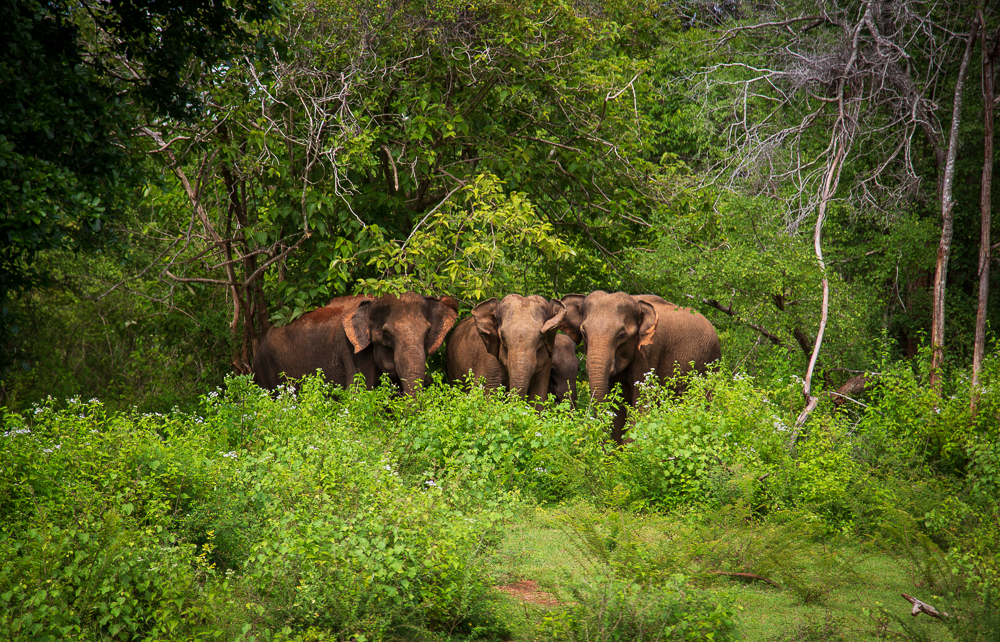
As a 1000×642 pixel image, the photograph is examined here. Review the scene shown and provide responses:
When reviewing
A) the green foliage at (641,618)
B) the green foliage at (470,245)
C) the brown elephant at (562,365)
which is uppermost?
the green foliage at (470,245)

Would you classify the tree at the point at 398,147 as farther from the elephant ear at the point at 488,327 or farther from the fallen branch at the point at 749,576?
the fallen branch at the point at 749,576

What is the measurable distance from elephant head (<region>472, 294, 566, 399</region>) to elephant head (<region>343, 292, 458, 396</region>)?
36.3 inches

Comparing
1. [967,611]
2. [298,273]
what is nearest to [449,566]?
[967,611]

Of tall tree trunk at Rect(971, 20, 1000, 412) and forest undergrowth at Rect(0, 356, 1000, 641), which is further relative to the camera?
tall tree trunk at Rect(971, 20, 1000, 412)

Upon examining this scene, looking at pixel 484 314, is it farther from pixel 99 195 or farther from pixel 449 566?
pixel 449 566

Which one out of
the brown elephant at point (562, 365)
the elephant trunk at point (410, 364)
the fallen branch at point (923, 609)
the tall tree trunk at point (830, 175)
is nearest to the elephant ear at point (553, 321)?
the brown elephant at point (562, 365)

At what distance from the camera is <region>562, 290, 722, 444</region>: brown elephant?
1102cm

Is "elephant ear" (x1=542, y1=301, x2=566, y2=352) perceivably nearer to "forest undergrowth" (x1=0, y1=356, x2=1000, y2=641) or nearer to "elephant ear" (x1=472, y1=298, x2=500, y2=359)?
"elephant ear" (x1=472, y1=298, x2=500, y2=359)

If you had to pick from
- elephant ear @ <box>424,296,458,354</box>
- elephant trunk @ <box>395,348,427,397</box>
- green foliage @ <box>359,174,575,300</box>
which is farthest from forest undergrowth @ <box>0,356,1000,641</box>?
elephant ear @ <box>424,296,458,354</box>

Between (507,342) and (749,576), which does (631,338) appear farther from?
(749,576)

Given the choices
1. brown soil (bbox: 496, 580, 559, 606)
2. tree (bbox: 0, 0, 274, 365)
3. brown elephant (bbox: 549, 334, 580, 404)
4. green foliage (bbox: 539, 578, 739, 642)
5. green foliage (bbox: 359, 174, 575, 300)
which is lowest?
brown elephant (bbox: 549, 334, 580, 404)

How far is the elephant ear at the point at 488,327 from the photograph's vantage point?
11.6 m

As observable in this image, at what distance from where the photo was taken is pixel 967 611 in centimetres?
521

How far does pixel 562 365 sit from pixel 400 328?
2.28 metres
